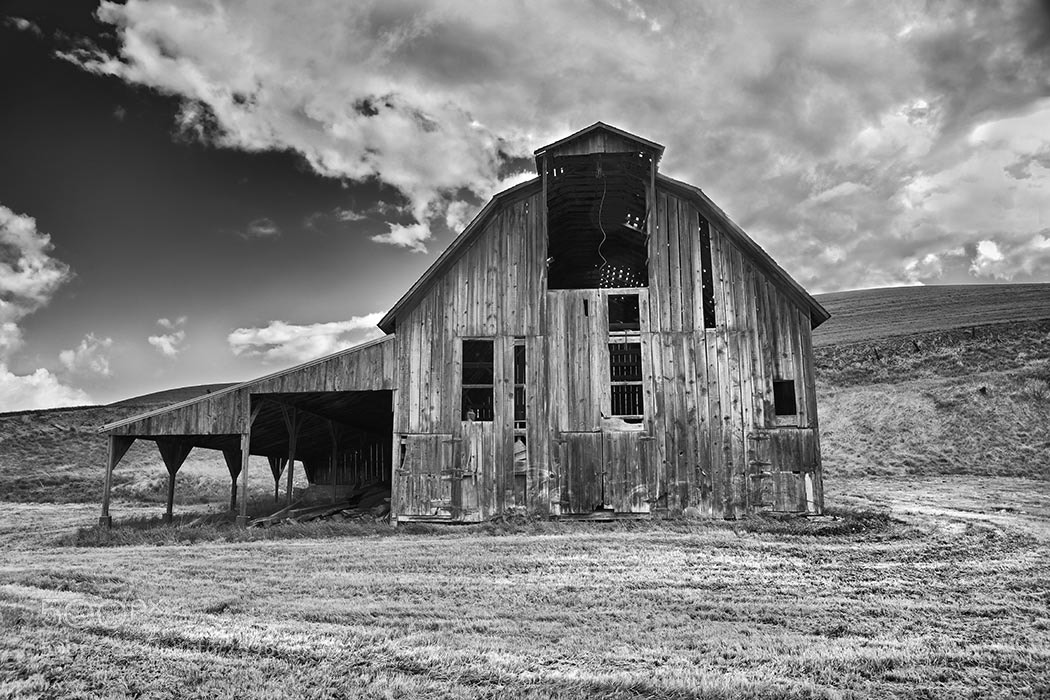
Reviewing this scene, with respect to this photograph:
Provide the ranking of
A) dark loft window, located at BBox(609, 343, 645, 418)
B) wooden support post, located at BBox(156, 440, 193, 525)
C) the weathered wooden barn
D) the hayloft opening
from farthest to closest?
dark loft window, located at BBox(609, 343, 645, 418) < wooden support post, located at BBox(156, 440, 193, 525) < the hayloft opening < the weathered wooden barn

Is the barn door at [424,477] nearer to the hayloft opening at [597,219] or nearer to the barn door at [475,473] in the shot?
the barn door at [475,473]

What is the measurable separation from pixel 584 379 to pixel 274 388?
7501mm

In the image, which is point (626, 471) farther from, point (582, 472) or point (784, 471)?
point (784, 471)

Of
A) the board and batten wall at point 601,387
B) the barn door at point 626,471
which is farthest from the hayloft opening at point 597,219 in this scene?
the barn door at point 626,471

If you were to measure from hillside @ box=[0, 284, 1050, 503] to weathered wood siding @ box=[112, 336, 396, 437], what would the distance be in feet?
52.1

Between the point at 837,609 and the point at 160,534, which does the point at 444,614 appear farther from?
the point at 160,534

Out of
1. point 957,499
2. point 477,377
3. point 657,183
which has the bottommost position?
point 957,499

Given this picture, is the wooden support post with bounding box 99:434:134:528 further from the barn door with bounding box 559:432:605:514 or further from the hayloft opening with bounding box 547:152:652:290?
the hayloft opening with bounding box 547:152:652:290

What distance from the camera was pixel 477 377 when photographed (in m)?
26.3

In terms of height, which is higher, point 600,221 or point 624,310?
point 600,221

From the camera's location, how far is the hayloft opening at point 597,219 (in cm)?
1938

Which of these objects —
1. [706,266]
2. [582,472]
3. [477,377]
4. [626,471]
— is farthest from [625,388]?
[582,472]

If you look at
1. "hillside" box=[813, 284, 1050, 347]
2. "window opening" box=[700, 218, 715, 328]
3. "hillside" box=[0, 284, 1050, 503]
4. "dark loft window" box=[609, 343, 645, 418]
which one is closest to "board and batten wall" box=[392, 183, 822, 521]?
"window opening" box=[700, 218, 715, 328]

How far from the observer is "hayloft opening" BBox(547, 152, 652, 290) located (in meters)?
19.4
